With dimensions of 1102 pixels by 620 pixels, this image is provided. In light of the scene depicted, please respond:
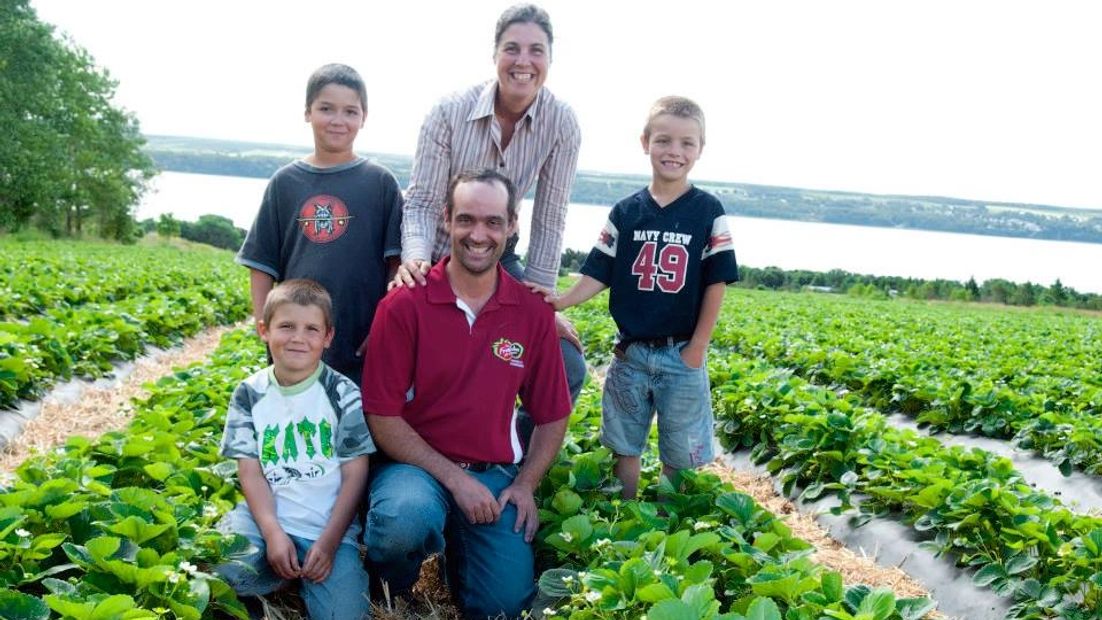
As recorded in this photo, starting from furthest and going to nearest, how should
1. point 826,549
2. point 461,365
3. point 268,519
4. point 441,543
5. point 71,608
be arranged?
point 826,549 → point 461,365 → point 441,543 → point 268,519 → point 71,608

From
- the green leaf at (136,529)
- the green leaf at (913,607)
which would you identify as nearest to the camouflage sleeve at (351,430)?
the green leaf at (136,529)

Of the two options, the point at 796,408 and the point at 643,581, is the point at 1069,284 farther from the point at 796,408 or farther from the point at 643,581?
the point at 643,581

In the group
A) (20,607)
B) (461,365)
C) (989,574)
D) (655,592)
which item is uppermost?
(461,365)

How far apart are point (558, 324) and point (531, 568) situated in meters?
1.02

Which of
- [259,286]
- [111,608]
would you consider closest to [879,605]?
[111,608]

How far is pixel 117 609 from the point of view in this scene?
7.06 feet

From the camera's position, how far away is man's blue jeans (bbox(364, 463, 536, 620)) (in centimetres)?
307

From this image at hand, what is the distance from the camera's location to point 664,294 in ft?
12.6

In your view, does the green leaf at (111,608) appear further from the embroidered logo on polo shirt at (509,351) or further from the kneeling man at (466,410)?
the embroidered logo on polo shirt at (509,351)

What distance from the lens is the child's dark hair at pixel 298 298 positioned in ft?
10.1

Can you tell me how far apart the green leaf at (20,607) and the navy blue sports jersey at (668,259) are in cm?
241

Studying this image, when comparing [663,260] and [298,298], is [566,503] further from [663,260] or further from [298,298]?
[298,298]

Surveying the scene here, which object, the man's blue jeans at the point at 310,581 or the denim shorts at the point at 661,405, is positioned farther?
Result: the denim shorts at the point at 661,405

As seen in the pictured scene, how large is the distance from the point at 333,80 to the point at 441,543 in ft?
6.07
